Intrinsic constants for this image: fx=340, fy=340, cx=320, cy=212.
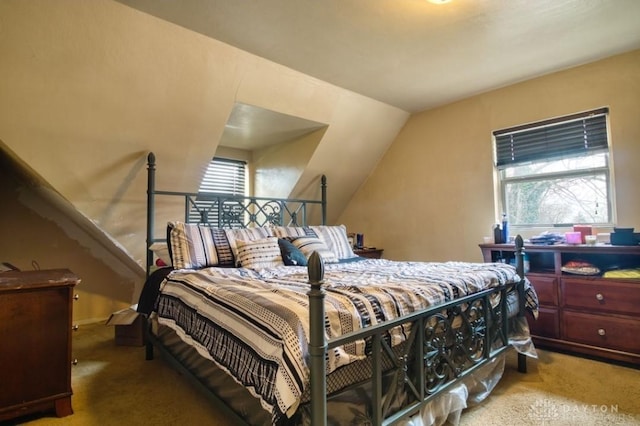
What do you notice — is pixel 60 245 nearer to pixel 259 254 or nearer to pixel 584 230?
pixel 259 254

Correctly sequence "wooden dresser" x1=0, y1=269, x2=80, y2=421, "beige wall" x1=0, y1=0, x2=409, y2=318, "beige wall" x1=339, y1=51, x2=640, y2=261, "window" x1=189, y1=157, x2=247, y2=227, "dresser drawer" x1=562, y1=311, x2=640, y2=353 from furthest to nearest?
"window" x1=189, y1=157, x2=247, y2=227, "beige wall" x1=339, y1=51, x2=640, y2=261, "dresser drawer" x1=562, y1=311, x2=640, y2=353, "beige wall" x1=0, y1=0, x2=409, y2=318, "wooden dresser" x1=0, y1=269, x2=80, y2=421

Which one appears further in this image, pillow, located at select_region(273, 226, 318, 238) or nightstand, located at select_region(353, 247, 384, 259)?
nightstand, located at select_region(353, 247, 384, 259)

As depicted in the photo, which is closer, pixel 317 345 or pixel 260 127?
pixel 317 345

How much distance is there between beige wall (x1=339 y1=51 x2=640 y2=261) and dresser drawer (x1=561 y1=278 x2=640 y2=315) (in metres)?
0.59

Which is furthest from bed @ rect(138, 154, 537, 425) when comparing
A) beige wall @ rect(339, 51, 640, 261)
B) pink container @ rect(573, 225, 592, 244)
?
beige wall @ rect(339, 51, 640, 261)

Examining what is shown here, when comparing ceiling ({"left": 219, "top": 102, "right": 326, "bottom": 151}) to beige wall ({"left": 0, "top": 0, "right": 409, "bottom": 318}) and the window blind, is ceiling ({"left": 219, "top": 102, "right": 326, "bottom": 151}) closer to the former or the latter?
beige wall ({"left": 0, "top": 0, "right": 409, "bottom": 318})

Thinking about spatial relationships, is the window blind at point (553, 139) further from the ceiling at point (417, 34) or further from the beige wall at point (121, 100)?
the beige wall at point (121, 100)

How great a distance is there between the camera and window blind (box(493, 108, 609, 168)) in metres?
2.80

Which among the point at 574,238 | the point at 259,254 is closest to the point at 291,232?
the point at 259,254

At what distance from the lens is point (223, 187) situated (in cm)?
411

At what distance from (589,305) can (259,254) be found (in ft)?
8.01

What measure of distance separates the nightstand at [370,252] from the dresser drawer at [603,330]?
2013 millimetres

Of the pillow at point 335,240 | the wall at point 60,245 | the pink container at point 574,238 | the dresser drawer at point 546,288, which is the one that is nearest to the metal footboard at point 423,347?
the dresser drawer at point 546,288

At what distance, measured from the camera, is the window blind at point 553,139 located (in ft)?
9.20
